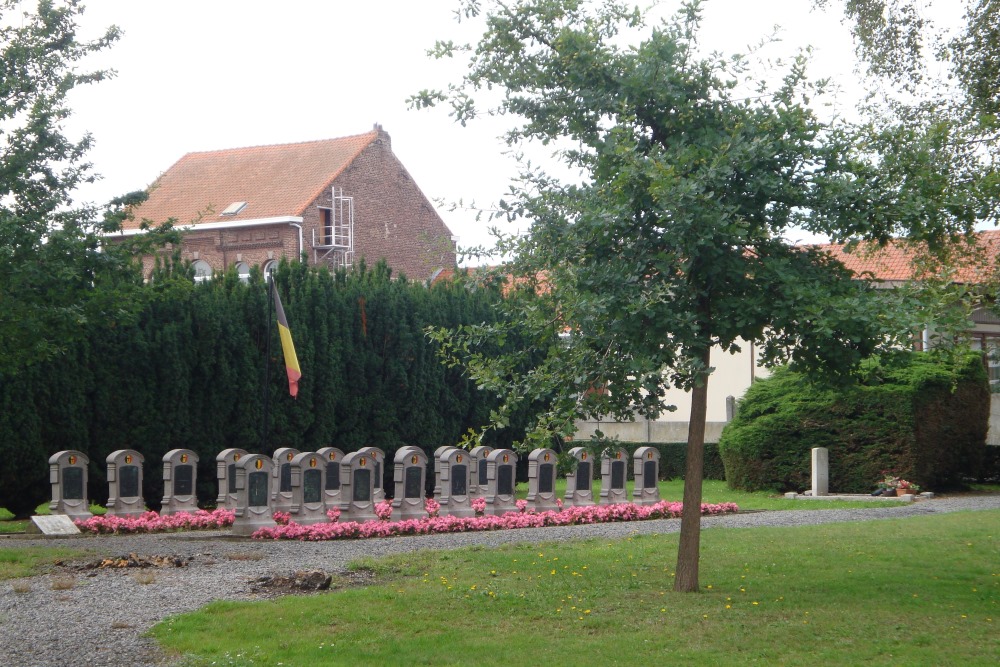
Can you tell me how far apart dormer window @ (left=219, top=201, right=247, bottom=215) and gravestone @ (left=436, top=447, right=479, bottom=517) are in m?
23.3

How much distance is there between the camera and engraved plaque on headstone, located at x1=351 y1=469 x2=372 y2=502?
1670cm

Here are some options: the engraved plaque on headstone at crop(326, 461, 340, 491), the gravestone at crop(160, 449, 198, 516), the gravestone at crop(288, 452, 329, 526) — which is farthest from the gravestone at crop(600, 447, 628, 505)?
the gravestone at crop(160, 449, 198, 516)

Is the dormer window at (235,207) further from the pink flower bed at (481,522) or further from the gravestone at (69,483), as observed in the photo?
the pink flower bed at (481,522)

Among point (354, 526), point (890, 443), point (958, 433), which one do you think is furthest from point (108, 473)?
point (958, 433)

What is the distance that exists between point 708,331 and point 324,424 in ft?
42.4

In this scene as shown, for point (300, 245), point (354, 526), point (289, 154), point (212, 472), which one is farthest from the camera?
point (289, 154)

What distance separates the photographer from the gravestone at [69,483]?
16.2 m

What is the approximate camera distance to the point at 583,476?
1945 cm

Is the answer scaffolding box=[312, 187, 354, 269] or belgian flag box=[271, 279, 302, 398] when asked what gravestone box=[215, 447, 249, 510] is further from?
scaffolding box=[312, 187, 354, 269]

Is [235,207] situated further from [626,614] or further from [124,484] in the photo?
[626,614]

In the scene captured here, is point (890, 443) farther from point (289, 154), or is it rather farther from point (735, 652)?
point (289, 154)

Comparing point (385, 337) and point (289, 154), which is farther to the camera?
point (289, 154)

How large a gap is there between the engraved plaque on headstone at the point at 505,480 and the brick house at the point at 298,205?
19496 millimetres

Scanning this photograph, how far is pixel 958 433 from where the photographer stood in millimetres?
22562
